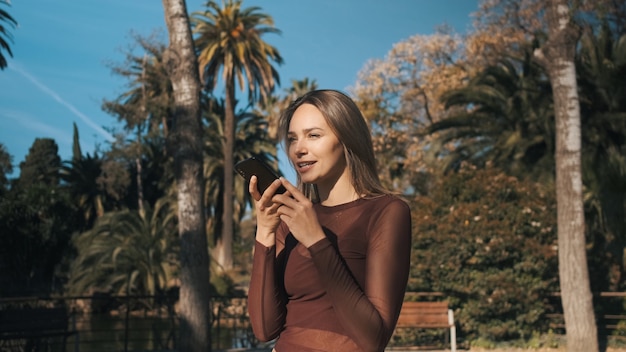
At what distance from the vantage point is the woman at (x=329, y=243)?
172 cm

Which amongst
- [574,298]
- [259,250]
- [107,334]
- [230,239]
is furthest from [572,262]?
[230,239]

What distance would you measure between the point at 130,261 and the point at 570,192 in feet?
70.1

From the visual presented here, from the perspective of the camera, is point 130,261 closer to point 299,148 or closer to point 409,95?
point 409,95

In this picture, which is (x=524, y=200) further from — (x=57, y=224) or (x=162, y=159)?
(x=162, y=159)

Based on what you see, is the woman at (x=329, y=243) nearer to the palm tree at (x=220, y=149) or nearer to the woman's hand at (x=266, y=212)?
the woman's hand at (x=266, y=212)

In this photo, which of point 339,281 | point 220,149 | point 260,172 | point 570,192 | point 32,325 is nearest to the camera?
point 339,281

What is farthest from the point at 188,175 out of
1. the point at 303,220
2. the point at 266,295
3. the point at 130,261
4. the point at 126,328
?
the point at 130,261

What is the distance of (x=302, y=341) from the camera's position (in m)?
1.84

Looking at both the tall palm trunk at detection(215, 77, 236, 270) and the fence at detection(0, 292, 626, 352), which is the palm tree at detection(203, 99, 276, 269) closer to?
the tall palm trunk at detection(215, 77, 236, 270)

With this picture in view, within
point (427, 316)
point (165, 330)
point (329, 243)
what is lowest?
point (165, 330)

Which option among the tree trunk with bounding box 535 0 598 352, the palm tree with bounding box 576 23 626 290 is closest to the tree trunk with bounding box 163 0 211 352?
the tree trunk with bounding box 535 0 598 352

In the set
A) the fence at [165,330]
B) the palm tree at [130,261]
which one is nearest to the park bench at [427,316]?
the fence at [165,330]

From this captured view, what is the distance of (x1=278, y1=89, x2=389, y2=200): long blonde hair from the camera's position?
6.48 ft

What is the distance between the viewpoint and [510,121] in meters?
22.3
